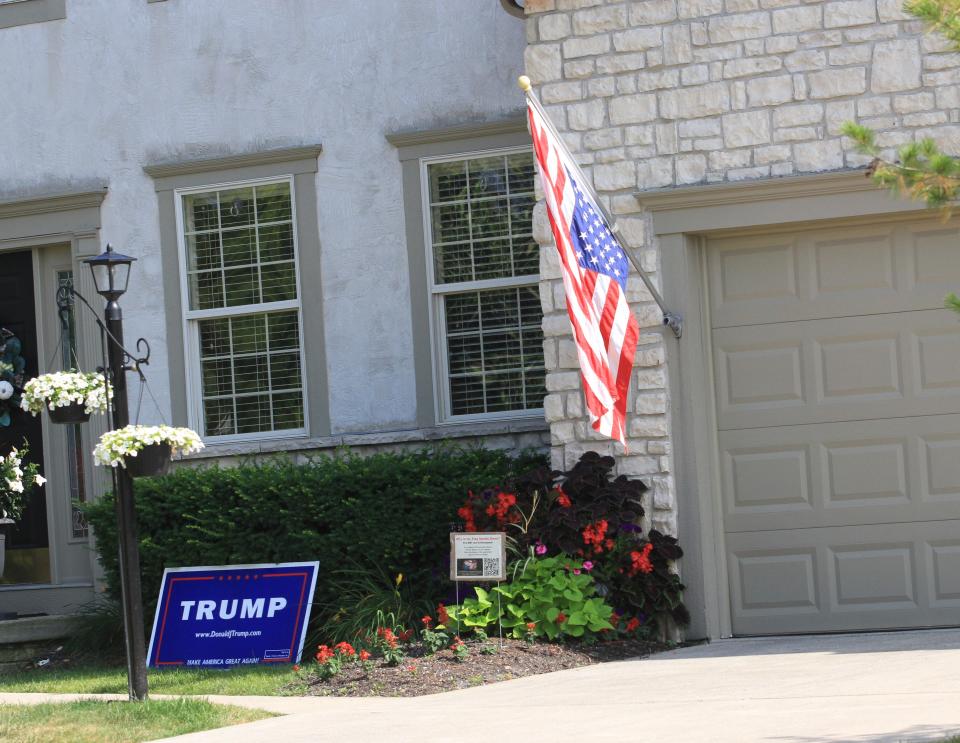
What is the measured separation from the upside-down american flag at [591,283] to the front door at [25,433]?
5.32 meters

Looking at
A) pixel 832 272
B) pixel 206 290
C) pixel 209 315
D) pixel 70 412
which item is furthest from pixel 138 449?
pixel 832 272

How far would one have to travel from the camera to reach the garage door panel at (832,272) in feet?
29.1

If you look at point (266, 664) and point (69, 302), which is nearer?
point (266, 664)

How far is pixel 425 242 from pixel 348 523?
223cm

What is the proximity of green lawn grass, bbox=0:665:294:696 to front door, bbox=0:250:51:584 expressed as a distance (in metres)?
1.72

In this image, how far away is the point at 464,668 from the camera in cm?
795

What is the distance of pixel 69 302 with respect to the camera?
11438 millimetres

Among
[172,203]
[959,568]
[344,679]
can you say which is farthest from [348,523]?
[959,568]

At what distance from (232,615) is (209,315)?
2.47 metres

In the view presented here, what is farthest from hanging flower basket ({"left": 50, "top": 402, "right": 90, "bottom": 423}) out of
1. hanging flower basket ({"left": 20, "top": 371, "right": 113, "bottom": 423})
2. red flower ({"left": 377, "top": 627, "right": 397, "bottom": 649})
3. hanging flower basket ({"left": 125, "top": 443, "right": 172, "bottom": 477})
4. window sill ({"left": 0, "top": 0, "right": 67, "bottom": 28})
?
window sill ({"left": 0, "top": 0, "right": 67, "bottom": 28})

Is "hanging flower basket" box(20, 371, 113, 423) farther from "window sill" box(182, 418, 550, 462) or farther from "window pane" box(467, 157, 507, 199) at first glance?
"window pane" box(467, 157, 507, 199)

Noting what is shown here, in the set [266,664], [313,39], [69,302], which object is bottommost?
[266,664]

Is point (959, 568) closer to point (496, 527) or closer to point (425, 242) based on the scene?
point (496, 527)

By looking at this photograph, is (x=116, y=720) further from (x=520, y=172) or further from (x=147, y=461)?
(x=520, y=172)
